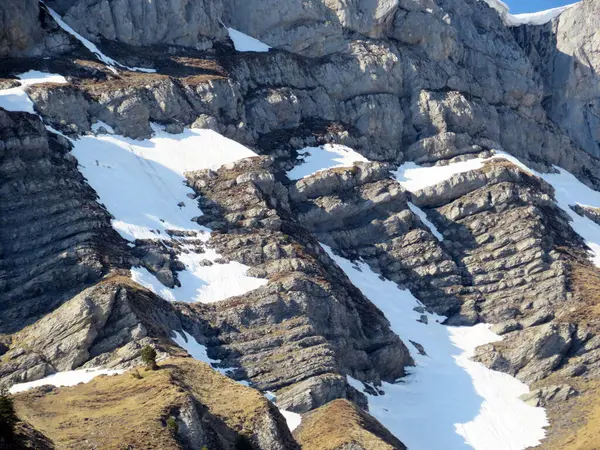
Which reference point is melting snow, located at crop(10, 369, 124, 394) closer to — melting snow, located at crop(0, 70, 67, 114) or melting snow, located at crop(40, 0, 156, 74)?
melting snow, located at crop(0, 70, 67, 114)

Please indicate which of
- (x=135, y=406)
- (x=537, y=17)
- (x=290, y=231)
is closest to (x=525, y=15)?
(x=537, y=17)

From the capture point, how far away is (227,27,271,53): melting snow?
11847 cm

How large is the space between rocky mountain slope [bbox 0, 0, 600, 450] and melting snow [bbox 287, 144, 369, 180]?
0.33 meters

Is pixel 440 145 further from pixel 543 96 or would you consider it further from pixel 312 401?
pixel 312 401

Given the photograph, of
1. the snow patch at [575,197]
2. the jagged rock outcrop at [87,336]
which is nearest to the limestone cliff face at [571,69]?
the snow patch at [575,197]

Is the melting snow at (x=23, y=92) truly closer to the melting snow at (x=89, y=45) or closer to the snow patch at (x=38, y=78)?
the snow patch at (x=38, y=78)

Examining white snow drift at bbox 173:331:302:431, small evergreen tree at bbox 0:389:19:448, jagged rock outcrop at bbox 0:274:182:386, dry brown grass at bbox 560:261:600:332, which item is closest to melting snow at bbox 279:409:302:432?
white snow drift at bbox 173:331:302:431

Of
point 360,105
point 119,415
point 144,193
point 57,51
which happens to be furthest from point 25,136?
point 360,105

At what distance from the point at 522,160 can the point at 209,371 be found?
66576mm

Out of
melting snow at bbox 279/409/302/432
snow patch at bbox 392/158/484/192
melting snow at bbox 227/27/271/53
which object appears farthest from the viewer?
melting snow at bbox 227/27/271/53

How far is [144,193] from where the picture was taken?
91.6 meters

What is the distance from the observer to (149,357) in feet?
224

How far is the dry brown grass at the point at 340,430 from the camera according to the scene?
68938 millimetres

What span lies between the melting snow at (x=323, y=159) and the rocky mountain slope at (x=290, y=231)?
1.07 ft
